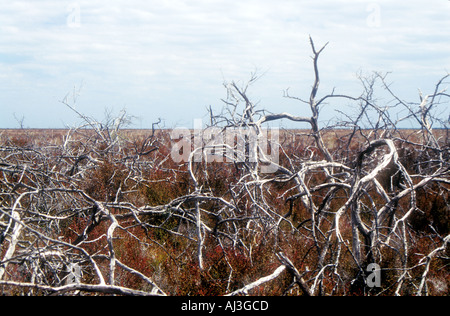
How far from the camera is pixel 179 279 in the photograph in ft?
12.6

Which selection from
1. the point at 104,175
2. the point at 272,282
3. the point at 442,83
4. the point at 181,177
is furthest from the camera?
the point at 181,177

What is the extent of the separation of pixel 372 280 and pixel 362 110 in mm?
2147

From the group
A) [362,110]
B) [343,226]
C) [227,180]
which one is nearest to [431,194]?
[343,226]

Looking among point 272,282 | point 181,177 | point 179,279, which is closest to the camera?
point 272,282

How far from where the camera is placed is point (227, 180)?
21.8 ft

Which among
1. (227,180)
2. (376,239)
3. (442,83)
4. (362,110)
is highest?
(442,83)
